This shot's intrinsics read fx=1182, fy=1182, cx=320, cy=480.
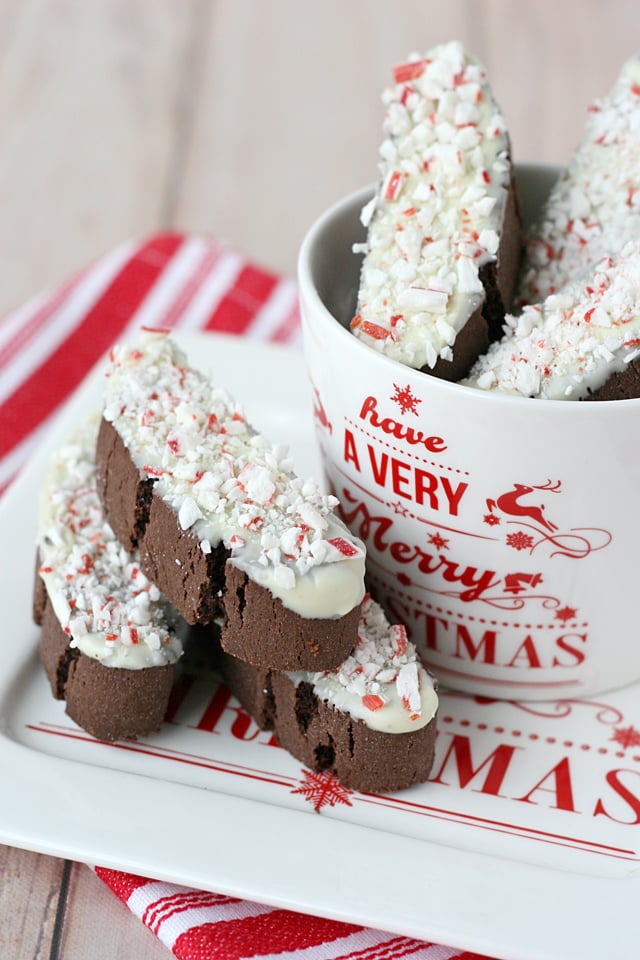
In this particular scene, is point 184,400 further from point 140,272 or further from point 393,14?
point 393,14

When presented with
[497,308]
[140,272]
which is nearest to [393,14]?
[140,272]

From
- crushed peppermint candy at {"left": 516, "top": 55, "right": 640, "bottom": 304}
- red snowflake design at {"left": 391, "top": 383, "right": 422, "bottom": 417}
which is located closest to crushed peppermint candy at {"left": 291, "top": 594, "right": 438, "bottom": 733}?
red snowflake design at {"left": 391, "top": 383, "right": 422, "bottom": 417}

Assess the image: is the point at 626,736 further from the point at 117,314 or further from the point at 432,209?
the point at 117,314

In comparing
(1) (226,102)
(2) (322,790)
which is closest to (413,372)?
A: (2) (322,790)

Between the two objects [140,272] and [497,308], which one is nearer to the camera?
[497,308]

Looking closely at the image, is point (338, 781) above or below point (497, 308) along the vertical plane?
below

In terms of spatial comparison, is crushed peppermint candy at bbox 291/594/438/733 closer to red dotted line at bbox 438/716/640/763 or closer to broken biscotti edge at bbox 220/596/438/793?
broken biscotti edge at bbox 220/596/438/793
